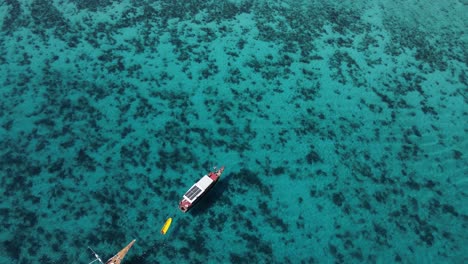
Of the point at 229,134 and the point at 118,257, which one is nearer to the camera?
the point at 118,257

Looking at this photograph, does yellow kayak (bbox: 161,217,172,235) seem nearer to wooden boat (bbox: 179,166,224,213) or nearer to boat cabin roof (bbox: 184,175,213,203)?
wooden boat (bbox: 179,166,224,213)

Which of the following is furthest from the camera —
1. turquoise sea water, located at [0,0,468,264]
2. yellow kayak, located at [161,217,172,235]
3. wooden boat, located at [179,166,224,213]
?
wooden boat, located at [179,166,224,213]

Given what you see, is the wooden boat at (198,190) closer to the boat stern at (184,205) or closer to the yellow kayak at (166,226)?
the boat stern at (184,205)

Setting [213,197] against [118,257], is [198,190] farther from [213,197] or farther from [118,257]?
[118,257]

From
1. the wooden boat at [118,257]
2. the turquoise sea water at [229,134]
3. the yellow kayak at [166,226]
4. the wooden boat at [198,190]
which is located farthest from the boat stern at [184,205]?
the wooden boat at [118,257]

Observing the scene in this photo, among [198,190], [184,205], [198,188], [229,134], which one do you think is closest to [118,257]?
[184,205]

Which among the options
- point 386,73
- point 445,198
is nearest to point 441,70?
point 386,73

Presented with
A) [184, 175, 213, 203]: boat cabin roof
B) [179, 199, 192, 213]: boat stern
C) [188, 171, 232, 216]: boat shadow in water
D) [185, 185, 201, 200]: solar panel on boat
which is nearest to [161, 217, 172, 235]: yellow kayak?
[179, 199, 192, 213]: boat stern
